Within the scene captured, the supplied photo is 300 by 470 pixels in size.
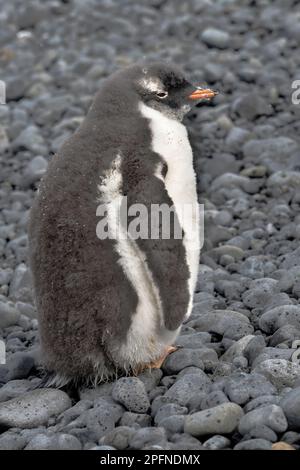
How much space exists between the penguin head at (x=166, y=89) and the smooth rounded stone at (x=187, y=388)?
1048mm

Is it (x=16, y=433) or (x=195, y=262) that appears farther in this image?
(x=195, y=262)

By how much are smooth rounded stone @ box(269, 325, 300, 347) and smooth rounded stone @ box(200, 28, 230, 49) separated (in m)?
5.15

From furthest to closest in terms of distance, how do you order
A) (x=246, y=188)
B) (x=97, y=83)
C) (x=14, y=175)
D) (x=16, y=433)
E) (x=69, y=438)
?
1. (x=97, y=83)
2. (x=14, y=175)
3. (x=246, y=188)
4. (x=16, y=433)
5. (x=69, y=438)

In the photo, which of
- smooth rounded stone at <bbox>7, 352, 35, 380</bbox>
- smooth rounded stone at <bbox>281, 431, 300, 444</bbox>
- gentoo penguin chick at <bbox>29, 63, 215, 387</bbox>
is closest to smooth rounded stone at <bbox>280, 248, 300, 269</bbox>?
gentoo penguin chick at <bbox>29, 63, 215, 387</bbox>

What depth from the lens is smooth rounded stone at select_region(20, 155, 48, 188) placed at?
5.79m

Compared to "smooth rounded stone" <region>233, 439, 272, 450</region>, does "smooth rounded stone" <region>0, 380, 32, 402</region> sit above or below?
below

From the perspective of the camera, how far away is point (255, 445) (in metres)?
2.28

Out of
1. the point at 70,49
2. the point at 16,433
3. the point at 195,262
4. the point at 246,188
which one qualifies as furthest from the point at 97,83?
the point at 16,433

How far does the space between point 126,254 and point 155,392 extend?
51 centimetres

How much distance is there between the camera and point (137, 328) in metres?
2.83

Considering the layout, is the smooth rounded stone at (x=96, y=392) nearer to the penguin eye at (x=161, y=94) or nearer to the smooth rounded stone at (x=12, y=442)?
the smooth rounded stone at (x=12, y=442)

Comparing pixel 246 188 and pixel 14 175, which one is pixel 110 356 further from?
pixel 14 175

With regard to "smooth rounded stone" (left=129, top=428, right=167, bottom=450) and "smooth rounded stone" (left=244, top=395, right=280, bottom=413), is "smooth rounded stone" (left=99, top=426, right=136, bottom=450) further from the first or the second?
"smooth rounded stone" (left=244, top=395, right=280, bottom=413)

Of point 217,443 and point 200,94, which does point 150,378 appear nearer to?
point 217,443
